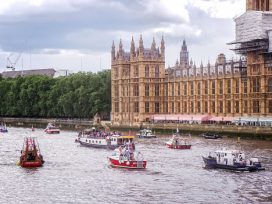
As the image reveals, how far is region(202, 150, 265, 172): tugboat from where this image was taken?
7456 centimetres

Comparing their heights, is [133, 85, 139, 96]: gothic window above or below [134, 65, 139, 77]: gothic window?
below


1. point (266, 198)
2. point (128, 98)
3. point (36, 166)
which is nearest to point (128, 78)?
point (128, 98)

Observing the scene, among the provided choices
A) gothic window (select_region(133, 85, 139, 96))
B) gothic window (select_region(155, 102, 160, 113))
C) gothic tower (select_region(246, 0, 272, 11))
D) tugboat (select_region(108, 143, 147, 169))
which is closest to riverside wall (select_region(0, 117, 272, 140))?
gothic window (select_region(155, 102, 160, 113))

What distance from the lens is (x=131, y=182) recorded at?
67.7 metres

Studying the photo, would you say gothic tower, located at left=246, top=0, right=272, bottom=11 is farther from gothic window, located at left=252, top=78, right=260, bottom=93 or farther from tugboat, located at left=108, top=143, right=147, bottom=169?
tugboat, located at left=108, top=143, right=147, bottom=169

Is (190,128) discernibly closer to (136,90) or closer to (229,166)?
(136,90)

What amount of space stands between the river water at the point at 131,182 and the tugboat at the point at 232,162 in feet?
3.41

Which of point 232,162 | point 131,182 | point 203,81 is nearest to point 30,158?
point 131,182

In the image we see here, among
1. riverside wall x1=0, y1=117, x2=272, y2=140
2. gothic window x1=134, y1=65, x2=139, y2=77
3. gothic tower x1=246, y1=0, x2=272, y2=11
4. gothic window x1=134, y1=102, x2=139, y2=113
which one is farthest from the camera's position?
gothic window x1=134, y1=65, x2=139, y2=77

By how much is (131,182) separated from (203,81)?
3348 inches

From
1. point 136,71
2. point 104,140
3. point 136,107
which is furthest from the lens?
point 136,71

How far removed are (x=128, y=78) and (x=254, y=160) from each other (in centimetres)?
9251

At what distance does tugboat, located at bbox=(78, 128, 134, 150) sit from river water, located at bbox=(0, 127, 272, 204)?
9.05m

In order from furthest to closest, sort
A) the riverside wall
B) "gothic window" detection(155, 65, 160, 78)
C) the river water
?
1. "gothic window" detection(155, 65, 160, 78)
2. the riverside wall
3. the river water
